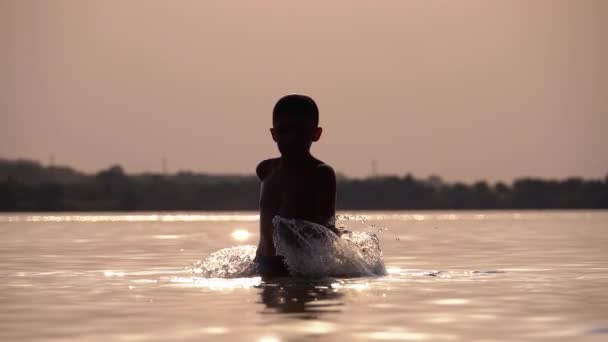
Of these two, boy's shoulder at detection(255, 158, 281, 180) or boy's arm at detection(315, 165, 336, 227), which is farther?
boy's shoulder at detection(255, 158, 281, 180)

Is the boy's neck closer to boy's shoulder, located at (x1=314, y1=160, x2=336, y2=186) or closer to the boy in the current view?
the boy

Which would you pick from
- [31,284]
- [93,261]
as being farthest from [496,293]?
[93,261]

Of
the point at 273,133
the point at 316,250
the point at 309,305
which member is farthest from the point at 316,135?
the point at 309,305

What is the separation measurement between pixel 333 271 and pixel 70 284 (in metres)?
3.31

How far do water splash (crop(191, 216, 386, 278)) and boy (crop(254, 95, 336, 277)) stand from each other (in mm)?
226

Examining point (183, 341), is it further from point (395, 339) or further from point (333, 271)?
point (333, 271)

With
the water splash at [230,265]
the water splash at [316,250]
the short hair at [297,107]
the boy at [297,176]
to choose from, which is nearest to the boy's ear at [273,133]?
the boy at [297,176]

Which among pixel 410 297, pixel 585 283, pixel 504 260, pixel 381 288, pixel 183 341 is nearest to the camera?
pixel 183 341

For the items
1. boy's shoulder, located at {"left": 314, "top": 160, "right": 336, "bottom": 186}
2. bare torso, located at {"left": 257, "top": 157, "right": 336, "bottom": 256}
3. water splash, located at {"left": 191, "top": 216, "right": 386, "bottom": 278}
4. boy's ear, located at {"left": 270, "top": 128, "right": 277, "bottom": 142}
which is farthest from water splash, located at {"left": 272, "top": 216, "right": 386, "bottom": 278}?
boy's ear, located at {"left": 270, "top": 128, "right": 277, "bottom": 142}

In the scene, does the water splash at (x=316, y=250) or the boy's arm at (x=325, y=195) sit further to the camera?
the boy's arm at (x=325, y=195)

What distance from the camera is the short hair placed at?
57.9 ft

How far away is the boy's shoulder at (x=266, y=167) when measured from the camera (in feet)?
59.7

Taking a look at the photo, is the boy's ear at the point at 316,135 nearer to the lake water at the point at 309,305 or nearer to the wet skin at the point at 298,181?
the wet skin at the point at 298,181

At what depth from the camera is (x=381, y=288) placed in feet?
53.2
